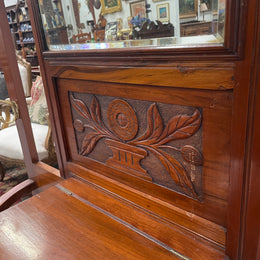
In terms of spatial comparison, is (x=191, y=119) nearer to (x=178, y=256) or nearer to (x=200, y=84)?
(x=200, y=84)

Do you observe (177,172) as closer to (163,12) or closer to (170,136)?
(170,136)

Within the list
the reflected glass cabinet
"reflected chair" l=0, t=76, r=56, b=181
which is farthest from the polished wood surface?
"reflected chair" l=0, t=76, r=56, b=181

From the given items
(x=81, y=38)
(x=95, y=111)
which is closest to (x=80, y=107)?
(x=95, y=111)

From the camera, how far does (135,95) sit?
0.61 metres

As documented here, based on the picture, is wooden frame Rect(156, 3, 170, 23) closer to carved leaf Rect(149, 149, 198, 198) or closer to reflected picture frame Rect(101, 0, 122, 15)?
reflected picture frame Rect(101, 0, 122, 15)

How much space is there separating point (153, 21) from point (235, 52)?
0.22 meters

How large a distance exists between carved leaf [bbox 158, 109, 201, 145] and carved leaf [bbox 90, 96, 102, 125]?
222 millimetres

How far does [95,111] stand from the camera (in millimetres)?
738

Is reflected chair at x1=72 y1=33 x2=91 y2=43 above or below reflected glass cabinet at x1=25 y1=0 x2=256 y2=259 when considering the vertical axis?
above

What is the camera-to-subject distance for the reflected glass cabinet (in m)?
0.47

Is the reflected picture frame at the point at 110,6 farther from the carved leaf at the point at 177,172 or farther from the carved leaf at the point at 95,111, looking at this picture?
the carved leaf at the point at 177,172

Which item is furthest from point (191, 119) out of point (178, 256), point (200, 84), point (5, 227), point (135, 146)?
point (5, 227)

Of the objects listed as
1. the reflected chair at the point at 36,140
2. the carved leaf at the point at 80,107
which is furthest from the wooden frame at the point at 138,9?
the reflected chair at the point at 36,140

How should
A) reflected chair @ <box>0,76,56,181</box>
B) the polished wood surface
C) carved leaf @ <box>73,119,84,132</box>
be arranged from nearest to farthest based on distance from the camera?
the polished wood surface → carved leaf @ <box>73,119,84,132</box> → reflected chair @ <box>0,76,56,181</box>
